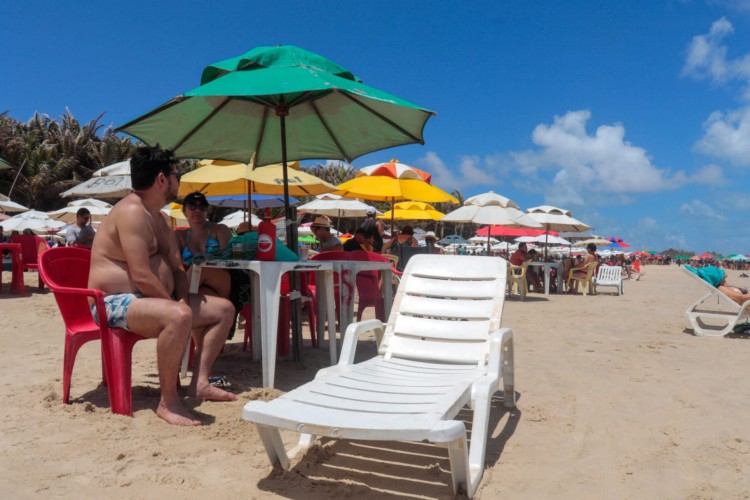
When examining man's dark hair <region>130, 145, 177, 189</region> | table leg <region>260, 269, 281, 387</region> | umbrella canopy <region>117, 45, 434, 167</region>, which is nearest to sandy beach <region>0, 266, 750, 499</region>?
table leg <region>260, 269, 281, 387</region>

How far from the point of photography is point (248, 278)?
165 inches

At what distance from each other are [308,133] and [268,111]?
0.44 metres

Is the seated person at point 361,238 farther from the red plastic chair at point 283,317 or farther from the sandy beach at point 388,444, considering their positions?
the sandy beach at point 388,444

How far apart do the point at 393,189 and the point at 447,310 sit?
4786 mm

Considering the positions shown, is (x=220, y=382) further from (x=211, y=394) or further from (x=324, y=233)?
(x=324, y=233)

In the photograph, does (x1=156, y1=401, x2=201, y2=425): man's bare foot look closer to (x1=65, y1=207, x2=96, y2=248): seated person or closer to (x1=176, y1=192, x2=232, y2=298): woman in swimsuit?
(x1=176, y1=192, x2=232, y2=298): woman in swimsuit

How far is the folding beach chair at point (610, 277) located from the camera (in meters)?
13.8

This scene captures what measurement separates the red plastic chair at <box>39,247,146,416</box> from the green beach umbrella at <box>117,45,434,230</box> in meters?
1.13

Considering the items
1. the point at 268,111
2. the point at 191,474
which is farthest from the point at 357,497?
the point at 268,111

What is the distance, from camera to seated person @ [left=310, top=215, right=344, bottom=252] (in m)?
6.16

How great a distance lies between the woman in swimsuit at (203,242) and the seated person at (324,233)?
219 cm

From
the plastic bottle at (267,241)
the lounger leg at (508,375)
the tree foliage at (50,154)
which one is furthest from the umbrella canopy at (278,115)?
the tree foliage at (50,154)

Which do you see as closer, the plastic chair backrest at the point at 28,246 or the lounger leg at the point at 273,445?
the lounger leg at the point at 273,445

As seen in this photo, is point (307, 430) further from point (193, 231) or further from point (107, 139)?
point (107, 139)
